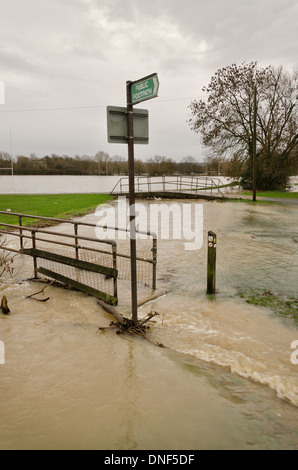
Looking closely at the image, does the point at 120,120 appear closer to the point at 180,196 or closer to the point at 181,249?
the point at 181,249

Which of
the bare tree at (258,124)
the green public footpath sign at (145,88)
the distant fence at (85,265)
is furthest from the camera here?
the bare tree at (258,124)

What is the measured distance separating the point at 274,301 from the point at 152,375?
3.34 metres

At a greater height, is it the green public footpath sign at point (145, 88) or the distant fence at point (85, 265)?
the green public footpath sign at point (145, 88)

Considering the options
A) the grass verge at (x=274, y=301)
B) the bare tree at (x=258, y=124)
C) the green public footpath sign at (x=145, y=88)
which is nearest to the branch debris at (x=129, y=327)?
the grass verge at (x=274, y=301)

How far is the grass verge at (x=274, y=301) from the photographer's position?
535 centimetres

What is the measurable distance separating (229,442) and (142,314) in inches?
108

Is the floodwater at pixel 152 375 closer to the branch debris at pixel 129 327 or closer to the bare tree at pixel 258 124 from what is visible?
the branch debris at pixel 129 327

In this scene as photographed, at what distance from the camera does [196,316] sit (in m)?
5.12

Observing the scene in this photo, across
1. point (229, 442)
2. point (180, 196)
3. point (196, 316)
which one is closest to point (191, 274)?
point (196, 316)

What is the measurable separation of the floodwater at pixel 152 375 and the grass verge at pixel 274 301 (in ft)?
0.74

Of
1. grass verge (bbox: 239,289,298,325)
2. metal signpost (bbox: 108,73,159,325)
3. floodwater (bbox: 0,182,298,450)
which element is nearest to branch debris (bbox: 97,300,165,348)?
floodwater (bbox: 0,182,298,450)

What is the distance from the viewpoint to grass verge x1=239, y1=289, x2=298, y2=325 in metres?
5.35

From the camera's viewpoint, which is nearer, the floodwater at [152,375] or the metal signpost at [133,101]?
the floodwater at [152,375]

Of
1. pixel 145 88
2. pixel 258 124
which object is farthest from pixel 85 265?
pixel 258 124
